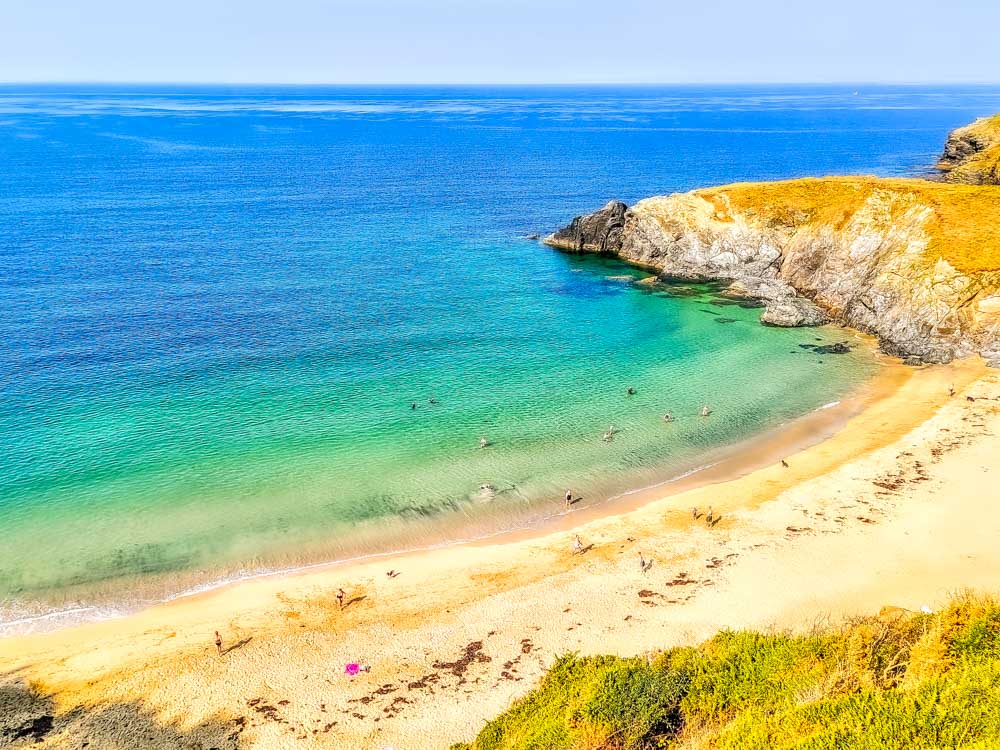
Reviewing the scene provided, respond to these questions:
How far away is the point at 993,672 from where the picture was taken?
1867 centimetres

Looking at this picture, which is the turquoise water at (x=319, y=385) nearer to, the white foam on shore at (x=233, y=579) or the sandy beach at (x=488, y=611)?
the white foam on shore at (x=233, y=579)

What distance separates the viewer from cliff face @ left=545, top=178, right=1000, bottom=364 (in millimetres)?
58844

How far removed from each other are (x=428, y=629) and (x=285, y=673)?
234 inches

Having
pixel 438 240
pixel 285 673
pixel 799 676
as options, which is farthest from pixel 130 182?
pixel 799 676

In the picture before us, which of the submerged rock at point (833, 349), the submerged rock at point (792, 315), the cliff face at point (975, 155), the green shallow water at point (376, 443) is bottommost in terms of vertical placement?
the green shallow water at point (376, 443)

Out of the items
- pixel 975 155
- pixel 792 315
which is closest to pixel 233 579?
pixel 792 315

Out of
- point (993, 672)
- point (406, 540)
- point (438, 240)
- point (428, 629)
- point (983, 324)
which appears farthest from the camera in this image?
point (438, 240)

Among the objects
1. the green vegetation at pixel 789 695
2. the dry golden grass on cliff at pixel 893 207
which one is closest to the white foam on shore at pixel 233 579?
the green vegetation at pixel 789 695

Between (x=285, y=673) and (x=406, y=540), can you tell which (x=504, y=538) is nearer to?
(x=406, y=540)

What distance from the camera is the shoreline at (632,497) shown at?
3138 centimetres

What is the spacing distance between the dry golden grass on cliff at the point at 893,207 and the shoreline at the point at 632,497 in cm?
1340

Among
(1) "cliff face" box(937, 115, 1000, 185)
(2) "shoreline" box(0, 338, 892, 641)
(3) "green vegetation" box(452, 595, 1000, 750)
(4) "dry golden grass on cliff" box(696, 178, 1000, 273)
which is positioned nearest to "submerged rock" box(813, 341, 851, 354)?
(2) "shoreline" box(0, 338, 892, 641)

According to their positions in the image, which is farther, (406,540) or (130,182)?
(130,182)

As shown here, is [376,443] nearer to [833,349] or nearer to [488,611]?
[488,611]
